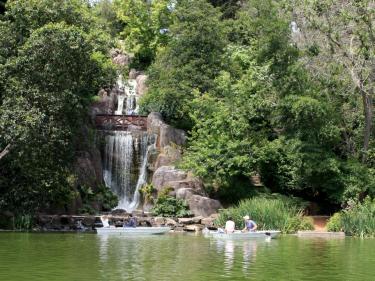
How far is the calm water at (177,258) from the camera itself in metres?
15.7

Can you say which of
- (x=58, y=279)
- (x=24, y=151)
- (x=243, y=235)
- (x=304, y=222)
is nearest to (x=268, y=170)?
(x=304, y=222)

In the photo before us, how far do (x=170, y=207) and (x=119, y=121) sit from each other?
10551 mm

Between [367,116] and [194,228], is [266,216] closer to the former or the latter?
[194,228]

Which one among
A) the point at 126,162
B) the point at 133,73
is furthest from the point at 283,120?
the point at 133,73

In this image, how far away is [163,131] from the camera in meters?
41.2

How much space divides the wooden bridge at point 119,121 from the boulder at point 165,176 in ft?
18.4

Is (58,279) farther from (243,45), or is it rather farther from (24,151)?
(243,45)

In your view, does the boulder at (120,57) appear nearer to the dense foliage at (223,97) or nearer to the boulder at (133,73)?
the boulder at (133,73)

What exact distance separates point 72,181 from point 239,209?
9971 mm

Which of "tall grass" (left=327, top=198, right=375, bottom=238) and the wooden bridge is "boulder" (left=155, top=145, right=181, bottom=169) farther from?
"tall grass" (left=327, top=198, right=375, bottom=238)

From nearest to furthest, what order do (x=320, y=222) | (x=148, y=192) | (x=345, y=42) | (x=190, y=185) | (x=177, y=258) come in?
(x=177, y=258), (x=320, y=222), (x=345, y=42), (x=190, y=185), (x=148, y=192)

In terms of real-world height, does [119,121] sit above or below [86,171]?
above

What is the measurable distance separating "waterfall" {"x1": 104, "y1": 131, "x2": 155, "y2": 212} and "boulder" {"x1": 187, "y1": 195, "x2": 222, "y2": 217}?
15.2 ft

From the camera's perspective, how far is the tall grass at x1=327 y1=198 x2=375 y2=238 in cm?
2984
